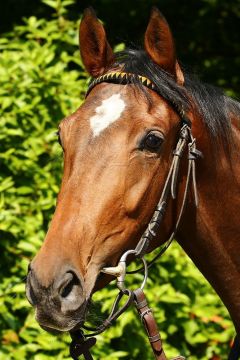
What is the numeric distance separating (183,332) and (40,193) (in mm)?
1224

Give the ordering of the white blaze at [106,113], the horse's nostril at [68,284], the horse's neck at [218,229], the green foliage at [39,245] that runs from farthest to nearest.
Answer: the green foliage at [39,245] → the horse's neck at [218,229] → the white blaze at [106,113] → the horse's nostril at [68,284]

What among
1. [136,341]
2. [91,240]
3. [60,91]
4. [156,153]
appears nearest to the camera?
[91,240]

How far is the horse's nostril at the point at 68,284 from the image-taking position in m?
1.96

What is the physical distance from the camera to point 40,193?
389 centimetres

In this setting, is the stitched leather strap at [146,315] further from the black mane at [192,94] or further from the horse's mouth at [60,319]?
the black mane at [192,94]

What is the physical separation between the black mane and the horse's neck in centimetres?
8

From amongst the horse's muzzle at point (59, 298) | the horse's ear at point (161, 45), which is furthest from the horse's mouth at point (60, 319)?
the horse's ear at point (161, 45)

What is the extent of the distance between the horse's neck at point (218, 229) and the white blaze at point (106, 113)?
0.41 meters

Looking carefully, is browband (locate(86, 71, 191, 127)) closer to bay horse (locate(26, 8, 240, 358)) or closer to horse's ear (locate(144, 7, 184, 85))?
bay horse (locate(26, 8, 240, 358))

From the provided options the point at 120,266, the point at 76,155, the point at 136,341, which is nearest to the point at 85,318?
the point at 120,266

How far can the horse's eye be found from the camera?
7.19ft

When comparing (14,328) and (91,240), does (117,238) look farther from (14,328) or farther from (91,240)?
(14,328)

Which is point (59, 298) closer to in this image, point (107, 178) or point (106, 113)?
point (107, 178)

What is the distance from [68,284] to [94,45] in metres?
0.98
